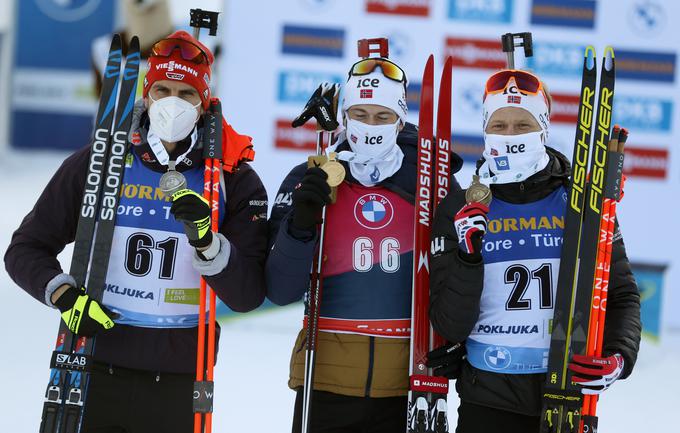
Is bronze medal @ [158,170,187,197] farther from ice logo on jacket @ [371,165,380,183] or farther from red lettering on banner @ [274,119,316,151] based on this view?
red lettering on banner @ [274,119,316,151]

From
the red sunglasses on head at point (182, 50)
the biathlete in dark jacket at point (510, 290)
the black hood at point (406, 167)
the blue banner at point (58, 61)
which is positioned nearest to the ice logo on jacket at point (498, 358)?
the biathlete in dark jacket at point (510, 290)

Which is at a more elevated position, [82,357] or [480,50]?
[480,50]

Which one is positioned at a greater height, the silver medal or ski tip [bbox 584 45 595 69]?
ski tip [bbox 584 45 595 69]

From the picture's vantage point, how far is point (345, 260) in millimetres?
2984

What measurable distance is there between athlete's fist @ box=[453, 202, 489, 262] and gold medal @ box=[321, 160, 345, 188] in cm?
39

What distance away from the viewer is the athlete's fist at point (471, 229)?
2.70 metres

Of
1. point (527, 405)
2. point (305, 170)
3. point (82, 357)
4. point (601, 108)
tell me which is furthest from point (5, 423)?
point (601, 108)

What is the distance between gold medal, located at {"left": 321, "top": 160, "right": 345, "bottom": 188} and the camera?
2.89m

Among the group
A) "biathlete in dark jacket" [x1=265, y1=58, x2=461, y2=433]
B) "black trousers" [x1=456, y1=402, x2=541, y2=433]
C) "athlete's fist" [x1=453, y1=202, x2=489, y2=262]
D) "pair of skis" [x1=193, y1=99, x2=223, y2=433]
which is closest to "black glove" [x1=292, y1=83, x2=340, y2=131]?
"biathlete in dark jacket" [x1=265, y1=58, x2=461, y2=433]

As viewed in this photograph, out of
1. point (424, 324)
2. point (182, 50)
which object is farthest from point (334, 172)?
point (182, 50)

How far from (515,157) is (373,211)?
1.58 ft

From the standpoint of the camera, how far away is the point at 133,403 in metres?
2.82

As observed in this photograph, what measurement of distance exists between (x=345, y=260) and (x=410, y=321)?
28cm

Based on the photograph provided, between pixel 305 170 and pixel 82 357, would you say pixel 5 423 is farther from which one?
pixel 305 170
